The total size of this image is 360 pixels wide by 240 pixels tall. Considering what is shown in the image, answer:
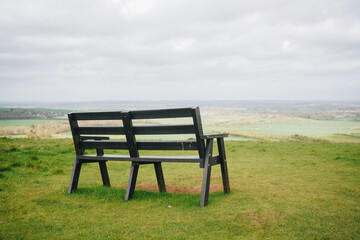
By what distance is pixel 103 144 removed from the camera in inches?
274

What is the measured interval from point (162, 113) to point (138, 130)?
0.76 metres

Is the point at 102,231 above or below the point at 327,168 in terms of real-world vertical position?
above

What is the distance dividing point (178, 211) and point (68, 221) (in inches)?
73.5

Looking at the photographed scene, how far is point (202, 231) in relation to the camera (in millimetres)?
4508

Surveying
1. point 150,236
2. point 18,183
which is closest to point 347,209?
point 150,236

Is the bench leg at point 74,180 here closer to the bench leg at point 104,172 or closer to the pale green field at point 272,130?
the bench leg at point 104,172

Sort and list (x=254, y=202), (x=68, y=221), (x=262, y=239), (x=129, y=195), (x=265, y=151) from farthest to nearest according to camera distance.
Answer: (x=265, y=151)
(x=129, y=195)
(x=254, y=202)
(x=68, y=221)
(x=262, y=239)

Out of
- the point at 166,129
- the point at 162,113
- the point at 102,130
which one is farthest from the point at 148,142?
the point at 102,130

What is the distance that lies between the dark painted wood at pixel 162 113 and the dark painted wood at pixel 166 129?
22cm

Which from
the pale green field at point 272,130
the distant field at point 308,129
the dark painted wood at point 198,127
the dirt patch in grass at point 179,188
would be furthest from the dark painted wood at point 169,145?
the distant field at point 308,129

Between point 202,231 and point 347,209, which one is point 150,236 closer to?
point 202,231

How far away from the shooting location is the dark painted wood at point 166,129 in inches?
228

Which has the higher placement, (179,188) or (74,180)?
(74,180)

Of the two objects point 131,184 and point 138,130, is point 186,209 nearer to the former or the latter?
point 131,184
